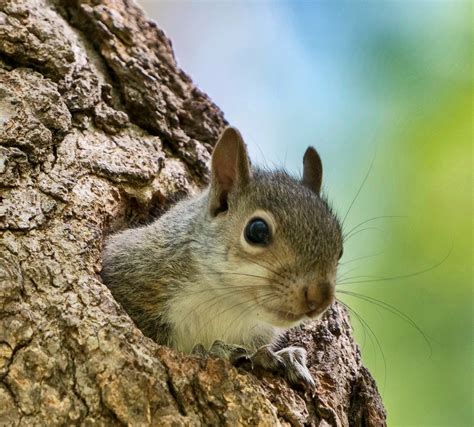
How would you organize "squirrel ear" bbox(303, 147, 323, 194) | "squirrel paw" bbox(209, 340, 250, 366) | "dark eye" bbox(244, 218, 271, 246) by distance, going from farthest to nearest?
1. "squirrel ear" bbox(303, 147, 323, 194)
2. "dark eye" bbox(244, 218, 271, 246)
3. "squirrel paw" bbox(209, 340, 250, 366)

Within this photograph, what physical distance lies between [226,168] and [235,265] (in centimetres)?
33

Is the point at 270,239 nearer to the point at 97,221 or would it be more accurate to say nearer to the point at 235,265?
the point at 235,265

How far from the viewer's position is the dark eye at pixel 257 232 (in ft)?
6.15

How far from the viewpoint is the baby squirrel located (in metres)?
1.78

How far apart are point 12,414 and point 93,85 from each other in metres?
1.21

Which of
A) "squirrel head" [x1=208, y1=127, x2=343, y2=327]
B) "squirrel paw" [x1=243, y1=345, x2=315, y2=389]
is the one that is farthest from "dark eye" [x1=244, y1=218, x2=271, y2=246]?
"squirrel paw" [x1=243, y1=345, x2=315, y2=389]

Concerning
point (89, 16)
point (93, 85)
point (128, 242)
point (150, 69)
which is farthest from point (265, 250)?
point (89, 16)

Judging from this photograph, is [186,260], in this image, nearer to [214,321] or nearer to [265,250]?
[214,321]

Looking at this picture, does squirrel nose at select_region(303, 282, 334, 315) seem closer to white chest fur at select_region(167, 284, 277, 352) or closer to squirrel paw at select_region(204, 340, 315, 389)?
squirrel paw at select_region(204, 340, 315, 389)

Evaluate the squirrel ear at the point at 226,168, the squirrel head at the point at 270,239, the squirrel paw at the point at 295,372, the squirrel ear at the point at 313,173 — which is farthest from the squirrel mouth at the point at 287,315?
the squirrel ear at the point at 313,173

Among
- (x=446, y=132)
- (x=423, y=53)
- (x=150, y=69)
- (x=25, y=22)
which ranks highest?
(x=423, y=53)

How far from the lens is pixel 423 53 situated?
9.05 ft

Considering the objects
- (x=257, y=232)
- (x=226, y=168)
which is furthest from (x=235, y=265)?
(x=226, y=168)

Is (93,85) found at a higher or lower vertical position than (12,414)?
higher
